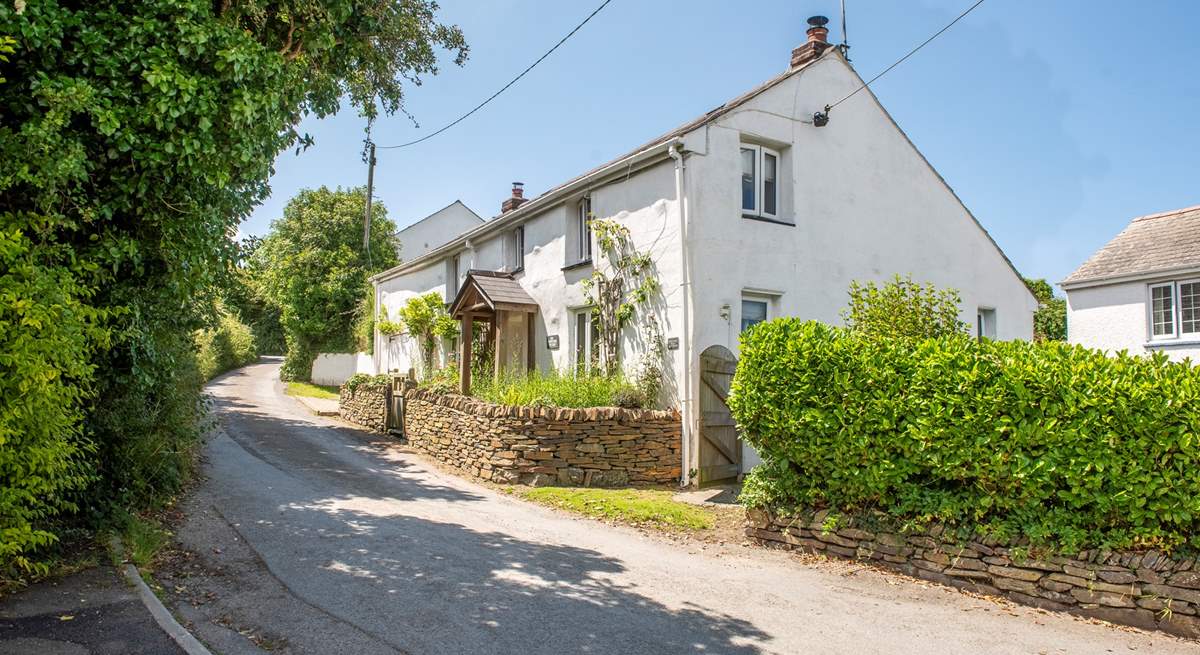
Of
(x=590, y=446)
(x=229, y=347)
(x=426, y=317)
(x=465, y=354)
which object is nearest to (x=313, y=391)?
(x=426, y=317)

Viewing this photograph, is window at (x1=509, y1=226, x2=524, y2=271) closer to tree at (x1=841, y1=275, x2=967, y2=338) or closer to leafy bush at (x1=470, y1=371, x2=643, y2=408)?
leafy bush at (x1=470, y1=371, x2=643, y2=408)

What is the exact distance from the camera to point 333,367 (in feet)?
118

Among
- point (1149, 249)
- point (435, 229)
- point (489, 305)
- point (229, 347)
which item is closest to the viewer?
point (489, 305)

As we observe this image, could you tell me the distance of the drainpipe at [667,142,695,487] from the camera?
12.5m

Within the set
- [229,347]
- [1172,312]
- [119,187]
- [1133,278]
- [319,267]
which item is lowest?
[229,347]

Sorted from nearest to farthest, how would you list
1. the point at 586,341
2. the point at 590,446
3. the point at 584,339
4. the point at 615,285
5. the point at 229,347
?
the point at 590,446, the point at 615,285, the point at 586,341, the point at 584,339, the point at 229,347

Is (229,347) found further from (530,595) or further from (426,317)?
(530,595)

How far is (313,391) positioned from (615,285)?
21735mm

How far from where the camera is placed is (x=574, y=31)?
13211 millimetres

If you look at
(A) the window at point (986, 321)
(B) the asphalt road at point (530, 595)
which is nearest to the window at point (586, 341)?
(B) the asphalt road at point (530, 595)

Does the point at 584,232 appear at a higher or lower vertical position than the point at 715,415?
higher

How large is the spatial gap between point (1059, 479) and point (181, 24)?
29.4ft

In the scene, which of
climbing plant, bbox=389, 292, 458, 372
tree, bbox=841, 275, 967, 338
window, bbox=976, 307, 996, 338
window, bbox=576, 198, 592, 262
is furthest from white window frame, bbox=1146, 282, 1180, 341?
climbing plant, bbox=389, 292, 458, 372

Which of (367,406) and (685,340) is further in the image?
(367,406)
